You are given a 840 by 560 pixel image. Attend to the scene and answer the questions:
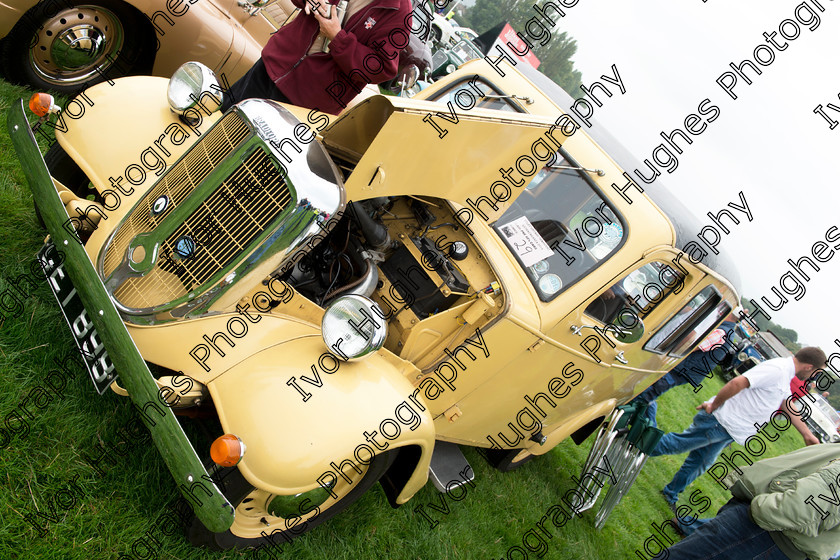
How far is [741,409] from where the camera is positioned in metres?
5.03

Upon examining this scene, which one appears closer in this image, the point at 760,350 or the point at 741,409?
the point at 741,409

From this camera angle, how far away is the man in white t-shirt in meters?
4.75

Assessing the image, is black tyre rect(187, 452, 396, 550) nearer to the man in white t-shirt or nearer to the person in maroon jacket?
the person in maroon jacket

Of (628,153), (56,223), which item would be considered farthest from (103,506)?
(628,153)

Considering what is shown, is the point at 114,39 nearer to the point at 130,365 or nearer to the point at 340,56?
the point at 340,56

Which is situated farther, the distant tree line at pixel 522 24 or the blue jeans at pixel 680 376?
the distant tree line at pixel 522 24

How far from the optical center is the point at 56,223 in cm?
255

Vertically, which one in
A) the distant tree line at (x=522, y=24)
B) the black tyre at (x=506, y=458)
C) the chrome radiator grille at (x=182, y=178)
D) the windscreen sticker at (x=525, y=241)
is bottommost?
the black tyre at (x=506, y=458)

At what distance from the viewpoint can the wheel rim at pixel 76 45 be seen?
4430 mm

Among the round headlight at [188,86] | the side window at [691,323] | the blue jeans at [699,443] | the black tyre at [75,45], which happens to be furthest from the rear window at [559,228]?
the black tyre at [75,45]

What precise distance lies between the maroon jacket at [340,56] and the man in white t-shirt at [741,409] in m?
3.71

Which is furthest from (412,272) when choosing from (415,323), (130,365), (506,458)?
(506,458)

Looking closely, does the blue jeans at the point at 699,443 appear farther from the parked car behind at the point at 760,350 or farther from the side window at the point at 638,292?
the parked car behind at the point at 760,350

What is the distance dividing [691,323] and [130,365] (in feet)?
11.9
